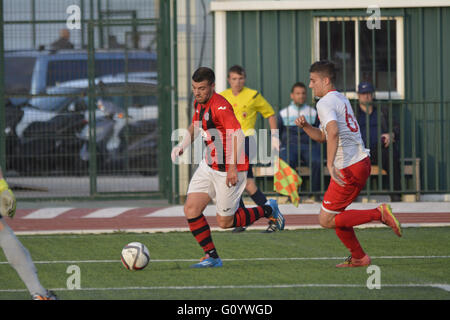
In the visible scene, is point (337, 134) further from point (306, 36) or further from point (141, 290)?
point (306, 36)

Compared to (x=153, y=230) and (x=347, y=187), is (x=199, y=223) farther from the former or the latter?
(x=153, y=230)

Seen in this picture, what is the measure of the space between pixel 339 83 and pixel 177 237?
6363 mm

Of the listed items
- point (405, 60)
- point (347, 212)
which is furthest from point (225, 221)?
point (405, 60)

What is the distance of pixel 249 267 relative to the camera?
9.49m

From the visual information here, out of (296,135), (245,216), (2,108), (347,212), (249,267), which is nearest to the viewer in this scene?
(347,212)

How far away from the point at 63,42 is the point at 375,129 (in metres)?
5.78

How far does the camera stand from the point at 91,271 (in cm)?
936

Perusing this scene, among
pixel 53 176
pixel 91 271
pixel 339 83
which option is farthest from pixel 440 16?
pixel 91 271

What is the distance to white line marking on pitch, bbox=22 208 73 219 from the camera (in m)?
15.1

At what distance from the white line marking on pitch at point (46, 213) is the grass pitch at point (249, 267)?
2.26 metres

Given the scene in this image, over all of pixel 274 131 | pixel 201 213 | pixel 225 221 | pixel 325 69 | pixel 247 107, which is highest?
pixel 325 69

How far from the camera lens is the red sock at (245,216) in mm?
10141

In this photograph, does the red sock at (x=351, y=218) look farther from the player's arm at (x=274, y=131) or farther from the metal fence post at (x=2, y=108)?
the metal fence post at (x=2, y=108)

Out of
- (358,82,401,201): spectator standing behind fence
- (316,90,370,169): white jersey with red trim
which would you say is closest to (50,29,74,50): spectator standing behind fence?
(358,82,401,201): spectator standing behind fence
